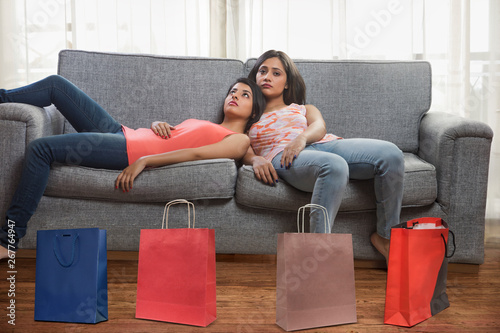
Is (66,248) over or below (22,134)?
below

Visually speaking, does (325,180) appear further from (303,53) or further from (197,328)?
(303,53)

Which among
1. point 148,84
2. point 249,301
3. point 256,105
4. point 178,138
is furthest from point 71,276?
point 148,84

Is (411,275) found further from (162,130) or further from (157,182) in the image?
(162,130)

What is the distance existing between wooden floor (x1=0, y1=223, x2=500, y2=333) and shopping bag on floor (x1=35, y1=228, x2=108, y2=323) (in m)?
0.03

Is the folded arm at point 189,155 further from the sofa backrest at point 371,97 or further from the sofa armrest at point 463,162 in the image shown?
the sofa armrest at point 463,162

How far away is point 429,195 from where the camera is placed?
1564 millimetres

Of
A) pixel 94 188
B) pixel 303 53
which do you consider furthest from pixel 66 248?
pixel 303 53

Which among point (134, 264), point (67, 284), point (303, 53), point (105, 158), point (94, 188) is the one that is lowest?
point (134, 264)

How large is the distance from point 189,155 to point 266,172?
314mm

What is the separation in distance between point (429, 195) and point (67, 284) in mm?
1265

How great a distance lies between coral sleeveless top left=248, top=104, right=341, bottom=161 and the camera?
1708 millimetres

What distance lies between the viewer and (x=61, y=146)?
1.53 m

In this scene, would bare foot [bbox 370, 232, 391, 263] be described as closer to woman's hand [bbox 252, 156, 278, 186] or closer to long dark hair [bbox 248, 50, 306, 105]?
woman's hand [bbox 252, 156, 278, 186]

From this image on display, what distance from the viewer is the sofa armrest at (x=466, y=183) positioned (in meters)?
1.57
